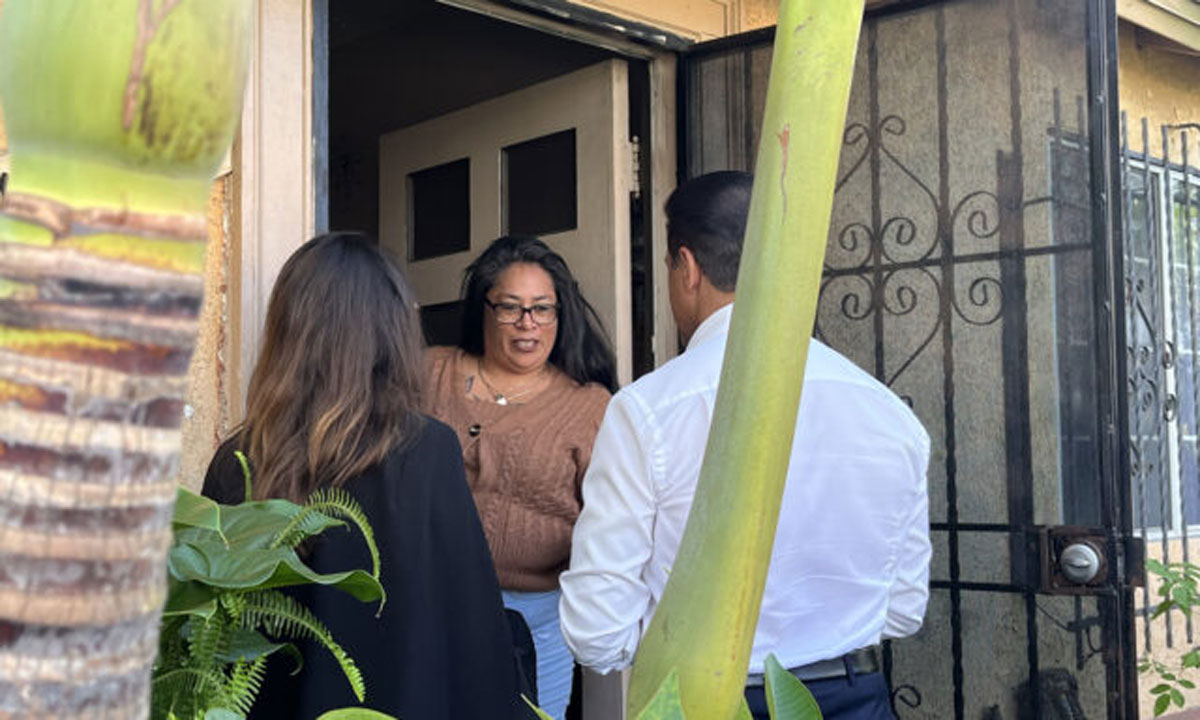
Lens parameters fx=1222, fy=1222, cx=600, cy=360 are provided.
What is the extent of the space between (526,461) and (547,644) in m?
0.50

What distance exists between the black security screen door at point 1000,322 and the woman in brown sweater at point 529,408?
762mm

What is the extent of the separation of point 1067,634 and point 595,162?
6.72ft

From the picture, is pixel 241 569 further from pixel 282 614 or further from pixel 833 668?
pixel 833 668

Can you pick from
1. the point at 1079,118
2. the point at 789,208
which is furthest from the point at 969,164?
the point at 789,208

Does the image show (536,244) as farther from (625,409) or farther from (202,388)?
(625,409)

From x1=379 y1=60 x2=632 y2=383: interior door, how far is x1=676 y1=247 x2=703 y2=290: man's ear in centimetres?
158

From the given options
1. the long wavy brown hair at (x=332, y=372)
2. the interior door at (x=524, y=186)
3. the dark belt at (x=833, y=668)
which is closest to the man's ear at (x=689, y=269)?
the long wavy brown hair at (x=332, y=372)

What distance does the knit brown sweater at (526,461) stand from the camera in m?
3.27

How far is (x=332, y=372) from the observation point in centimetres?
220

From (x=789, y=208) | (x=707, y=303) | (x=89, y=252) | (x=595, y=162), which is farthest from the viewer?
(x=595, y=162)

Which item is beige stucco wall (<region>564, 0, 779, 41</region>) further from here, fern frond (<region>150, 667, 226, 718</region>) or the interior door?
fern frond (<region>150, 667, 226, 718</region>)

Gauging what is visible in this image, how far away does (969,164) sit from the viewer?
10.8ft

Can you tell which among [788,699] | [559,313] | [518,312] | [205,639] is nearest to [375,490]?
[205,639]

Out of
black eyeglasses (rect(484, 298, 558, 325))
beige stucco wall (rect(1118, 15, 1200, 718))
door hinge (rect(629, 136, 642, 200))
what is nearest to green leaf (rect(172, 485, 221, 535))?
black eyeglasses (rect(484, 298, 558, 325))
